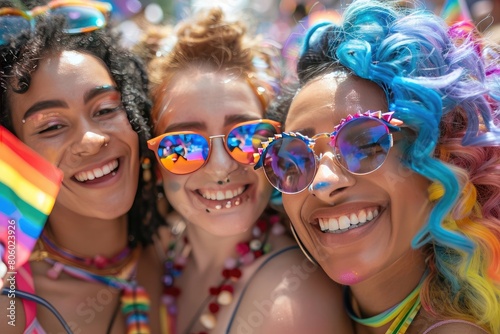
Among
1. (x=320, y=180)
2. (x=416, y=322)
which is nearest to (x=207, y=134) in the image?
(x=320, y=180)

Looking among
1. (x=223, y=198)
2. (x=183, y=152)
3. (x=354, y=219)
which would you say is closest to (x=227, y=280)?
(x=223, y=198)

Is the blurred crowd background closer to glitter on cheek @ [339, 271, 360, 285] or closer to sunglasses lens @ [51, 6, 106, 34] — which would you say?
sunglasses lens @ [51, 6, 106, 34]

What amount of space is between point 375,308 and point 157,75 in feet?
5.23

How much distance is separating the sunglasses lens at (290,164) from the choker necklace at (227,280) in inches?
22.8

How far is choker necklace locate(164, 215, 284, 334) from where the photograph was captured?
107 inches

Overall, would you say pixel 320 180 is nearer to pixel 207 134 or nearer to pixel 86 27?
pixel 207 134

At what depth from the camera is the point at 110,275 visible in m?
2.81

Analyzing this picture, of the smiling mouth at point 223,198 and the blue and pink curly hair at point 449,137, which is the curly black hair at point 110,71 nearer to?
the smiling mouth at point 223,198

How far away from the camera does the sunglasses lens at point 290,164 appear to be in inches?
86.4

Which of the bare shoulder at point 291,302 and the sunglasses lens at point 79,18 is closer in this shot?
the bare shoulder at point 291,302

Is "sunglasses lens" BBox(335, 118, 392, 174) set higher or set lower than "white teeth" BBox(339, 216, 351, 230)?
higher

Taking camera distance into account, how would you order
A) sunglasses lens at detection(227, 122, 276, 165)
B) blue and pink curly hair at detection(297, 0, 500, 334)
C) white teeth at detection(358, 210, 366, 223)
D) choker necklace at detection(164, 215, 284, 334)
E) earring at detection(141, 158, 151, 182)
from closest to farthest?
blue and pink curly hair at detection(297, 0, 500, 334) < white teeth at detection(358, 210, 366, 223) < sunglasses lens at detection(227, 122, 276, 165) < choker necklace at detection(164, 215, 284, 334) < earring at detection(141, 158, 151, 182)

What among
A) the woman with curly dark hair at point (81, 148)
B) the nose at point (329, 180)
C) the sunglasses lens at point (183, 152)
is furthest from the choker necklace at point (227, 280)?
the nose at point (329, 180)

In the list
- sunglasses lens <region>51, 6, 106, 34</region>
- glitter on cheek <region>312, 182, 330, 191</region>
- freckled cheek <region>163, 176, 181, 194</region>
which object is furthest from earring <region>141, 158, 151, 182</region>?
glitter on cheek <region>312, 182, 330, 191</region>
